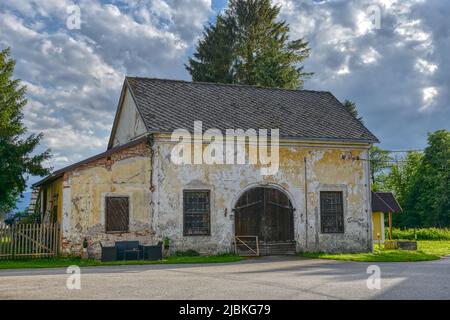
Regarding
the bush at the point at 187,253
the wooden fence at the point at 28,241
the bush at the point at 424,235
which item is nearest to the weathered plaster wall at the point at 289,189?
the bush at the point at 187,253

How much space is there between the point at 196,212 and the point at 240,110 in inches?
208

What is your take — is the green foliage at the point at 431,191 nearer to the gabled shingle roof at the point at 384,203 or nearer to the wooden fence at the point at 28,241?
the gabled shingle roof at the point at 384,203

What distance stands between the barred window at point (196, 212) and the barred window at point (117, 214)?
2.20 meters

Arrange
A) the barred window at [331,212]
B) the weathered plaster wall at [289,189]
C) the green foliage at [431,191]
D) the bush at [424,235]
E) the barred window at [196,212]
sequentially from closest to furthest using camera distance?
the weathered plaster wall at [289,189] < the barred window at [196,212] < the barred window at [331,212] < the bush at [424,235] < the green foliage at [431,191]

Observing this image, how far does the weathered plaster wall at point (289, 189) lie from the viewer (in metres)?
20.5

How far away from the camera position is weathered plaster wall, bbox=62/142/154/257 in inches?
770

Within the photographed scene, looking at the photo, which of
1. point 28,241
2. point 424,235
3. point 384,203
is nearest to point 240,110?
point 28,241

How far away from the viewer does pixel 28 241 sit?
64.0 ft

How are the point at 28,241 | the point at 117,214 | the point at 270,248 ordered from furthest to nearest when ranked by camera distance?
the point at 270,248 → the point at 117,214 → the point at 28,241

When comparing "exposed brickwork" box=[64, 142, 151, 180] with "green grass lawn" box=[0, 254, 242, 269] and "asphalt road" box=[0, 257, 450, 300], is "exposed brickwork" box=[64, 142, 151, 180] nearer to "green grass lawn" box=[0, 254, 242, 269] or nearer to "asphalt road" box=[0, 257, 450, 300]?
"green grass lawn" box=[0, 254, 242, 269]

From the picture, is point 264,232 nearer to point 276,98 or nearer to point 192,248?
point 192,248

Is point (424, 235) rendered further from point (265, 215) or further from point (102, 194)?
point (102, 194)

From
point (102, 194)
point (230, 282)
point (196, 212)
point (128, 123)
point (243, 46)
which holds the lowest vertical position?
point (230, 282)
